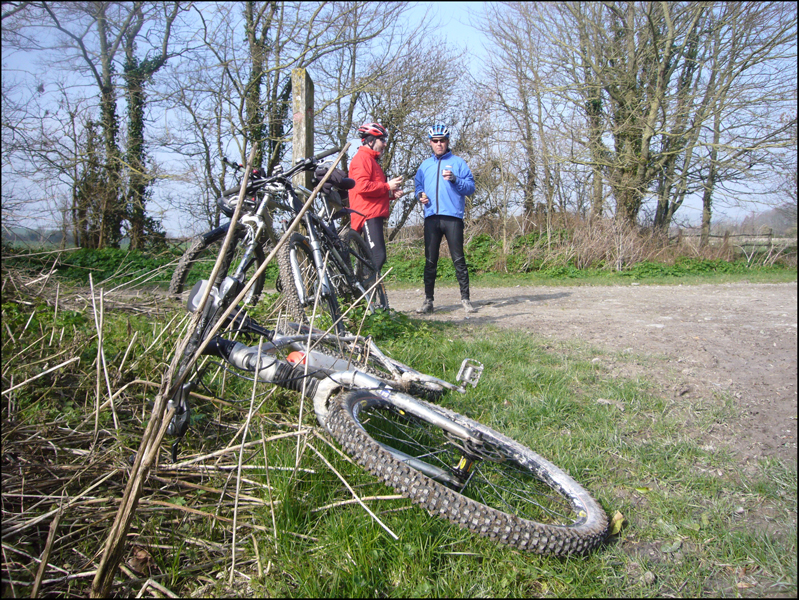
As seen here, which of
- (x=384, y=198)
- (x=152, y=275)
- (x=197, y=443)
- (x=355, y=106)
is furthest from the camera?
(x=355, y=106)

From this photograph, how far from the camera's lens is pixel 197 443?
2303 mm

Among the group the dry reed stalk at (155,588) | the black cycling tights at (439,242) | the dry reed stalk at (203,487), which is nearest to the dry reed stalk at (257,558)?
the dry reed stalk at (203,487)

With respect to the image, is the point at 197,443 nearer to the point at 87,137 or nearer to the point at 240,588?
the point at 240,588

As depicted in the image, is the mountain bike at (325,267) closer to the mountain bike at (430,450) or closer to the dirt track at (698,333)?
the mountain bike at (430,450)

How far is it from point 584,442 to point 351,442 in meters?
1.33

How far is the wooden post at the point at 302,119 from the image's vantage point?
5.11 metres

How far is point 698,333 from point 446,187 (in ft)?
10.1

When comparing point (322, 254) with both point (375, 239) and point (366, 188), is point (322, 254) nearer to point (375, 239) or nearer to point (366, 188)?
point (375, 239)

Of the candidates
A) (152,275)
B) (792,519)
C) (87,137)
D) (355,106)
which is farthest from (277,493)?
(355,106)

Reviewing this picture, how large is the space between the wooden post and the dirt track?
2.11m

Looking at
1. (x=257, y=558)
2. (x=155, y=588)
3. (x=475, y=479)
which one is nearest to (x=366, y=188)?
(x=475, y=479)

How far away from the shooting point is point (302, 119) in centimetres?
518

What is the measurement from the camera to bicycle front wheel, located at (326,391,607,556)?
1.59 m

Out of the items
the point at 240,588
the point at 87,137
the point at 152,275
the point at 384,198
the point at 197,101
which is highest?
the point at 197,101
